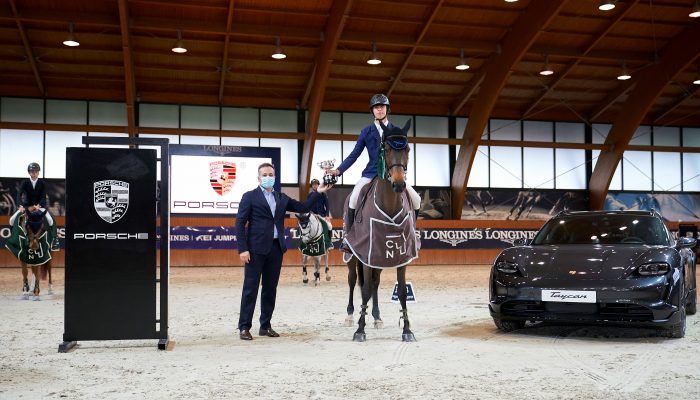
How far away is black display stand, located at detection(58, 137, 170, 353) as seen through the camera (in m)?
6.68

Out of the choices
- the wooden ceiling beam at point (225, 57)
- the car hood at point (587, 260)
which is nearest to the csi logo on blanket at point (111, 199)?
the car hood at point (587, 260)

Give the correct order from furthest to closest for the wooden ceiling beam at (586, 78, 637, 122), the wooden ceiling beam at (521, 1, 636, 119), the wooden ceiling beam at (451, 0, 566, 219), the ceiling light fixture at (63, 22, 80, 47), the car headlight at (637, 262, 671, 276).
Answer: the wooden ceiling beam at (586, 78, 637, 122)
the wooden ceiling beam at (521, 1, 636, 119)
the wooden ceiling beam at (451, 0, 566, 219)
the ceiling light fixture at (63, 22, 80, 47)
the car headlight at (637, 262, 671, 276)

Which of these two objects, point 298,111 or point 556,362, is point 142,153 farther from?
point 298,111

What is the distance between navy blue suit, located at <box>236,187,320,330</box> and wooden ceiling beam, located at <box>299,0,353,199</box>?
1480 cm

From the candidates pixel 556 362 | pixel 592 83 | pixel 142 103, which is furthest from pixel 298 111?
pixel 556 362

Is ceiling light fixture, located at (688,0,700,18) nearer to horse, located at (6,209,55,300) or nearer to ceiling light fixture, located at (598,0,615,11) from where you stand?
ceiling light fixture, located at (598,0,615,11)

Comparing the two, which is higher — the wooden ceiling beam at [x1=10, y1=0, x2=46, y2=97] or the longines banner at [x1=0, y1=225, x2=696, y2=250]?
the wooden ceiling beam at [x1=10, y1=0, x2=46, y2=97]

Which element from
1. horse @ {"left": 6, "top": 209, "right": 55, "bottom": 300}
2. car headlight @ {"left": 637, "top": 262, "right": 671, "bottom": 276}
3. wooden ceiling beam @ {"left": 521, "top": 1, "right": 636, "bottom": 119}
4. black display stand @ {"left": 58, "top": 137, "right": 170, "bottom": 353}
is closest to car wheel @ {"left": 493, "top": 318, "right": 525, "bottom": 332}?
car headlight @ {"left": 637, "top": 262, "right": 671, "bottom": 276}

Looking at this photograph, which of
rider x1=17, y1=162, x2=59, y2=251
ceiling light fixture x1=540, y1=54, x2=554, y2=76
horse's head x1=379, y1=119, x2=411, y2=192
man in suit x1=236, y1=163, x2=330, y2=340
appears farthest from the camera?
ceiling light fixture x1=540, y1=54, x2=554, y2=76

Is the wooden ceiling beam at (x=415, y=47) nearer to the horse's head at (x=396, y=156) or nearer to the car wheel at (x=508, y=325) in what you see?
the car wheel at (x=508, y=325)

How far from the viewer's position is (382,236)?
7.16 m

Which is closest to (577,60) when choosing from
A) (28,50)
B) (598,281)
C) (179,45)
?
(179,45)

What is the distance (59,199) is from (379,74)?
45.7 ft

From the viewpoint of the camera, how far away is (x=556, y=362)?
5855 millimetres
